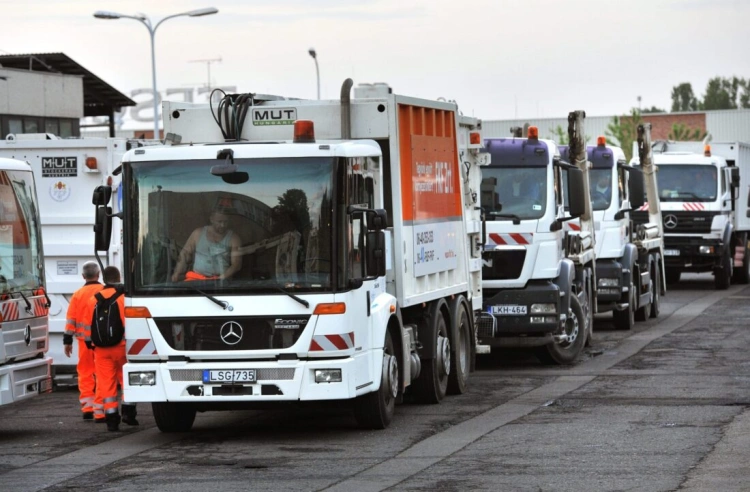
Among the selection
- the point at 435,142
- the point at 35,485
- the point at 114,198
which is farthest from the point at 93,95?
the point at 35,485

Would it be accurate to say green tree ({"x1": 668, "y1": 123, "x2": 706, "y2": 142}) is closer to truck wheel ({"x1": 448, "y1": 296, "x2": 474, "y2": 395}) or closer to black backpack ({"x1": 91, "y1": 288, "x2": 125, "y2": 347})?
truck wheel ({"x1": 448, "y1": 296, "x2": 474, "y2": 395})

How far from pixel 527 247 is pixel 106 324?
618 centimetres

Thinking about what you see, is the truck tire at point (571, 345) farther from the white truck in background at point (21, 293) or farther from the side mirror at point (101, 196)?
the side mirror at point (101, 196)

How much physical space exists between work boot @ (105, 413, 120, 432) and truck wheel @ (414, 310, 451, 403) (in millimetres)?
2965

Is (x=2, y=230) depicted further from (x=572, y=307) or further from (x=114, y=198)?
(x=572, y=307)

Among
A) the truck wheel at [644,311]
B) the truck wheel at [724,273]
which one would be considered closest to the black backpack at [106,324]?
the truck wheel at [644,311]

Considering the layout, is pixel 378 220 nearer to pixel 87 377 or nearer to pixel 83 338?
pixel 83 338

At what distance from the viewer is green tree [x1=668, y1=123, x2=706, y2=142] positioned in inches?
3260

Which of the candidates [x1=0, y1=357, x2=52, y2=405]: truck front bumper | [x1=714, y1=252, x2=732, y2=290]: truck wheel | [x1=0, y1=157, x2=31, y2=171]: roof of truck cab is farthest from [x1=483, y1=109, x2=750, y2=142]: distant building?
[x1=0, y1=357, x2=52, y2=405]: truck front bumper

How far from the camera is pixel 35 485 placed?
10180 mm

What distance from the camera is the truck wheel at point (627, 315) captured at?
22.9 meters

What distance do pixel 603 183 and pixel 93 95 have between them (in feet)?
92.2

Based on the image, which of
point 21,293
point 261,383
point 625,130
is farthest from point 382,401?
point 625,130

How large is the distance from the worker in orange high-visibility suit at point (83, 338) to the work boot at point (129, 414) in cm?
27
